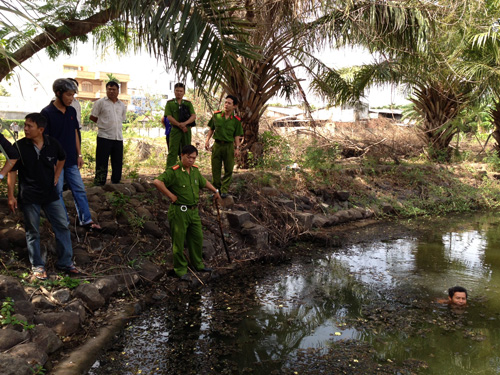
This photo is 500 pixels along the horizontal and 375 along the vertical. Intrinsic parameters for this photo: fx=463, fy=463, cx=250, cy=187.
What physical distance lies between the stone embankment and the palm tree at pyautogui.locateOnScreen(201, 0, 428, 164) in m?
2.51

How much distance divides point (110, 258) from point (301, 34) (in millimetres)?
6454

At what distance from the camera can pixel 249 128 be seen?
10750 millimetres

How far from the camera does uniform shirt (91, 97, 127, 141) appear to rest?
685cm

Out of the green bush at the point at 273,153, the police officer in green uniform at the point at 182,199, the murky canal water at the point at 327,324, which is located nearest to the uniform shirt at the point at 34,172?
the police officer in green uniform at the point at 182,199

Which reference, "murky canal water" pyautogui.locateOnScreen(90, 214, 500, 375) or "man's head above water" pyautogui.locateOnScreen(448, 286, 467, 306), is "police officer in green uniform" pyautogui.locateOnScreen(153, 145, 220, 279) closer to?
"murky canal water" pyautogui.locateOnScreen(90, 214, 500, 375)

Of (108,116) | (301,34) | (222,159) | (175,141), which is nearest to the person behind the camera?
(108,116)

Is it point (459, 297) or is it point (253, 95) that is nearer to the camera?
point (459, 297)

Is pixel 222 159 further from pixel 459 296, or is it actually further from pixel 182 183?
pixel 459 296

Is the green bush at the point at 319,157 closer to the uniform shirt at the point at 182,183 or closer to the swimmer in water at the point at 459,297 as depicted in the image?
the uniform shirt at the point at 182,183

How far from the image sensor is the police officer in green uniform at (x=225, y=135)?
24.5ft

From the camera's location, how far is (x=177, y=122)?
286 inches

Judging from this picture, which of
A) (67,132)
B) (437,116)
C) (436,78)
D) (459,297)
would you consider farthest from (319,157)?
(67,132)

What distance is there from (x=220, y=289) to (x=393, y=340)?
7.57 feet

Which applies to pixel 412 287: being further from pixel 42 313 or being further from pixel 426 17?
pixel 426 17
